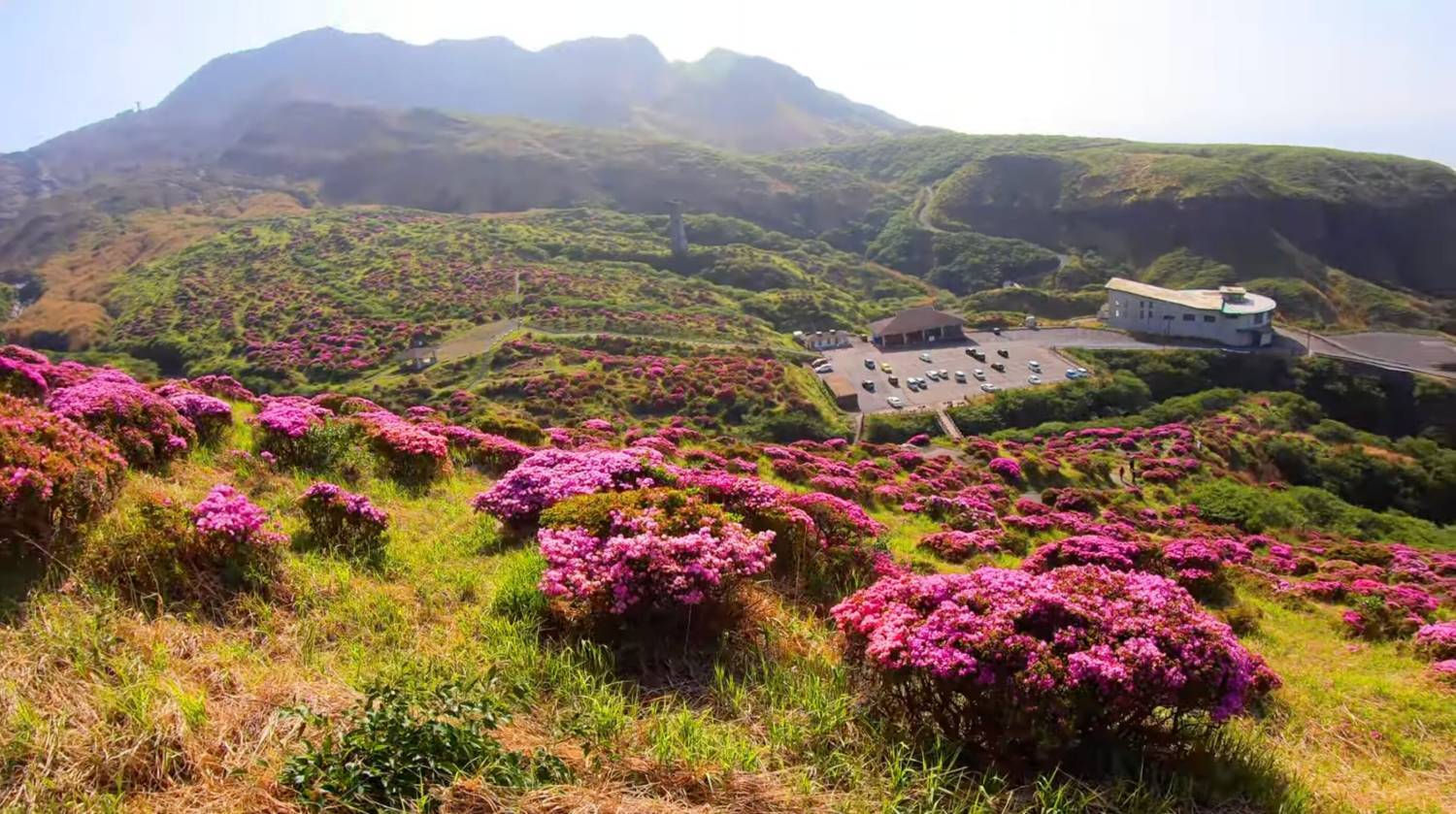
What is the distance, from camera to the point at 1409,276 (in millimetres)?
101750

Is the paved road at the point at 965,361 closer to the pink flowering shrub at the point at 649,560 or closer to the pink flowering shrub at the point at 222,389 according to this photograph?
the pink flowering shrub at the point at 222,389

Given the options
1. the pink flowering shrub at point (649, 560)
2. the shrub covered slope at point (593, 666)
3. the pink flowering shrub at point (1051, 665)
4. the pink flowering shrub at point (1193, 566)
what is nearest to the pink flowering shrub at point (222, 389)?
the shrub covered slope at point (593, 666)

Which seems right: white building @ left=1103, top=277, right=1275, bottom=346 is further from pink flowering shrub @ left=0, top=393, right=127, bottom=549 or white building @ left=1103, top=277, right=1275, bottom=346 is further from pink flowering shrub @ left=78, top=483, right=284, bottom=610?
pink flowering shrub @ left=0, top=393, right=127, bottom=549

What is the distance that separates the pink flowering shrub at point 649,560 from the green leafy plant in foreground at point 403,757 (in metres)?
1.56

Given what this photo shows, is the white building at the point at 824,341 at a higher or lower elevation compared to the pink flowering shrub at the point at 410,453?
lower

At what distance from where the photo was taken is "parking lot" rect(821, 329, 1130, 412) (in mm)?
58344

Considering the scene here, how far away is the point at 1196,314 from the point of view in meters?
71.0

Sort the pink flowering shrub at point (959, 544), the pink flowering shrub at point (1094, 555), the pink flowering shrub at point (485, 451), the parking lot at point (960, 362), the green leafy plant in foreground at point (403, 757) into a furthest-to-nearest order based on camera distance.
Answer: the parking lot at point (960, 362)
the pink flowering shrub at point (959, 544)
the pink flowering shrub at point (485, 451)
the pink flowering shrub at point (1094, 555)
the green leafy plant in foreground at point (403, 757)

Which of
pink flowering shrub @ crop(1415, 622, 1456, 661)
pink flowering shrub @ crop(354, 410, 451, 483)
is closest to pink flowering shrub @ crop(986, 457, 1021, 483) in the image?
pink flowering shrub @ crop(1415, 622, 1456, 661)

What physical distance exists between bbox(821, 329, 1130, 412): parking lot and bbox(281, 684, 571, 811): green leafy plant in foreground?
52.5 meters

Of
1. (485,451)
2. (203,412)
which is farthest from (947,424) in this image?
(203,412)

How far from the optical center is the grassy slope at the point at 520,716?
402 cm

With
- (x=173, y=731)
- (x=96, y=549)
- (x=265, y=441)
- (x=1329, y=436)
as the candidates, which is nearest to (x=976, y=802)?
(x=173, y=731)

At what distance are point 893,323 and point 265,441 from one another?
68.6 metres
